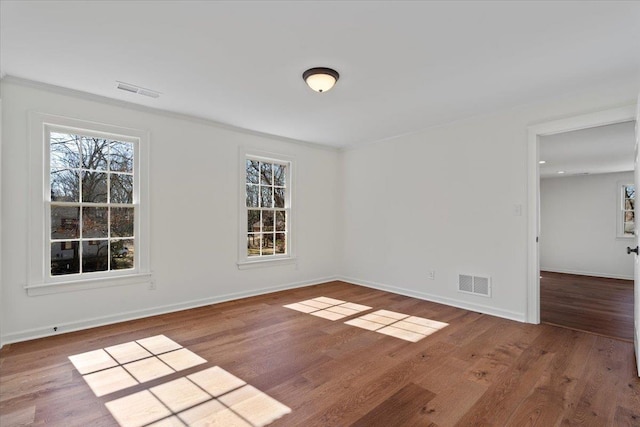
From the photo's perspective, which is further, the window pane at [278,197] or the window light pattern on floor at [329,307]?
the window pane at [278,197]

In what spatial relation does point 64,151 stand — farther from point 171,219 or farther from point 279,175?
point 279,175

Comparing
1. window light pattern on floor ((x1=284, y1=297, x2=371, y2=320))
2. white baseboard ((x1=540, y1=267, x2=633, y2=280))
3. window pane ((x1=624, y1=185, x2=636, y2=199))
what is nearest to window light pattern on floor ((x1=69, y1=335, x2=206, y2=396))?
window light pattern on floor ((x1=284, y1=297, x2=371, y2=320))

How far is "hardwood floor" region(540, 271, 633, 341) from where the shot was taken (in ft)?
12.0

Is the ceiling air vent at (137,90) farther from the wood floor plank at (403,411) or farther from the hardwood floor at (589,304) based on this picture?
the hardwood floor at (589,304)

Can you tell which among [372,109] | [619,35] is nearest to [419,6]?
[619,35]

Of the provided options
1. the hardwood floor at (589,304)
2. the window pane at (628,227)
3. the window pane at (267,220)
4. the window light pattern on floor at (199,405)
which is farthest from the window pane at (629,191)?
the window light pattern on floor at (199,405)

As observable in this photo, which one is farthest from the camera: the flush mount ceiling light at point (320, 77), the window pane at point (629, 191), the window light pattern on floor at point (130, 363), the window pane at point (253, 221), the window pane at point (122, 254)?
the window pane at point (629, 191)

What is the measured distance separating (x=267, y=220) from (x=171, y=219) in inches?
61.9

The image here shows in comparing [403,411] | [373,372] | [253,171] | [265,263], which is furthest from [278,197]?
[403,411]

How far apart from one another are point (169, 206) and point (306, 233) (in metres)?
2.38

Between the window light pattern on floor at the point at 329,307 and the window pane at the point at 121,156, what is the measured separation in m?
2.70

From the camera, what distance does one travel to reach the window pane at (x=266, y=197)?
5.25 m

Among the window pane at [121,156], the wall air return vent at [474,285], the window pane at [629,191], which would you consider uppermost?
the window pane at [121,156]

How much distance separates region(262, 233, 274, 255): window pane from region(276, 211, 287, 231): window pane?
208mm
